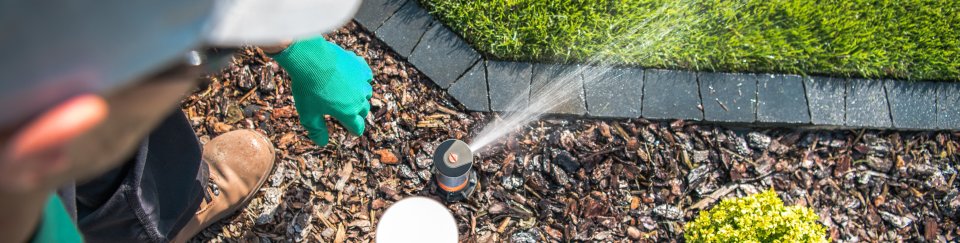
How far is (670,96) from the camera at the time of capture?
9.86ft

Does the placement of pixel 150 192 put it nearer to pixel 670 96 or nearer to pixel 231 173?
pixel 231 173

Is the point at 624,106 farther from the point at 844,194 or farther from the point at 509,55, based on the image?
the point at 844,194

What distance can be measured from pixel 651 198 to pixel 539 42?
87 cm

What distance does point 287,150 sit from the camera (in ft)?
9.36

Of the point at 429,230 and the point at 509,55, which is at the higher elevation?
the point at 509,55

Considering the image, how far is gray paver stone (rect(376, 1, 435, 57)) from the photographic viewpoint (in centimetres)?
300

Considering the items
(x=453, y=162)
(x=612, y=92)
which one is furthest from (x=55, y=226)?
(x=612, y=92)

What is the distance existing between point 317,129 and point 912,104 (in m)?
2.81

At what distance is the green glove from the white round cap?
0.41 meters

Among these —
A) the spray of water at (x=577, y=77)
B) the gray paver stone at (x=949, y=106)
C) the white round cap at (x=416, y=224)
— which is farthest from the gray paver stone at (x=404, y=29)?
the gray paver stone at (x=949, y=106)

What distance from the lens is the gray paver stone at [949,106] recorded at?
3129 mm

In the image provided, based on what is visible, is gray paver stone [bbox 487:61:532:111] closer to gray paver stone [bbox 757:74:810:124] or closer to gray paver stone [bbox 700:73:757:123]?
gray paver stone [bbox 700:73:757:123]

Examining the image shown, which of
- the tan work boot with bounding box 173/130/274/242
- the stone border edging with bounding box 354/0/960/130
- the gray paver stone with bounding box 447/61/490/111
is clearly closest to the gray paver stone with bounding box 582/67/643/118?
the stone border edging with bounding box 354/0/960/130

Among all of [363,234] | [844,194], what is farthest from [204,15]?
[844,194]
